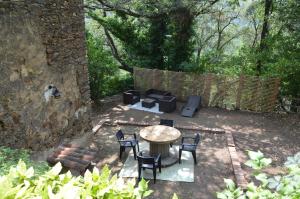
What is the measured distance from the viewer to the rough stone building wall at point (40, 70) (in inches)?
199

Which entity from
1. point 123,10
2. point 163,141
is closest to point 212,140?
point 163,141

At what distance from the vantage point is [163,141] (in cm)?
756

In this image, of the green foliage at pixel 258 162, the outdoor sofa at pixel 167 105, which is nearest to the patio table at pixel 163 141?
the outdoor sofa at pixel 167 105

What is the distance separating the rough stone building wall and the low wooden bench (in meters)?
0.38

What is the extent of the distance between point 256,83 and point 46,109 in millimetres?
8888

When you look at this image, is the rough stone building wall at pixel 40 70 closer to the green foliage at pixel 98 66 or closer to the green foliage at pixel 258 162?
the green foliage at pixel 258 162

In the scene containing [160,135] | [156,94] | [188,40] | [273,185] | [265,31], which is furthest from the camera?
[188,40]

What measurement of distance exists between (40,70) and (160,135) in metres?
3.62

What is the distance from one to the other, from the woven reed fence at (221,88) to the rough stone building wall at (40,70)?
659 cm

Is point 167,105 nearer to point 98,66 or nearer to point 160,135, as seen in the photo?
point 98,66

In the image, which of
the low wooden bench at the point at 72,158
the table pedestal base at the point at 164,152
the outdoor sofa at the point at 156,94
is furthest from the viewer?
the outdoor sofa at the point at 156,94

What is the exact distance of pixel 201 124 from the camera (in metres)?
10.8

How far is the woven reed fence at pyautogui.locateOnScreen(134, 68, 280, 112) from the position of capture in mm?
12023

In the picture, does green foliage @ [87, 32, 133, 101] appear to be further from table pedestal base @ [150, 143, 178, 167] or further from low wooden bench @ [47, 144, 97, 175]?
low wooden bench @ [47, 144, 97, 175]
